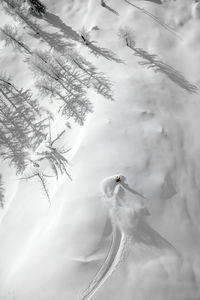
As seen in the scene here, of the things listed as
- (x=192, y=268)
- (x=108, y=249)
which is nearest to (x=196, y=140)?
(x=192, y=268)

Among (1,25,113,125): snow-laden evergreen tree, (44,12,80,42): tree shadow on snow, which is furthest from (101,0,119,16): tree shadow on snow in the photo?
(1,25,113,125): snow-laden evergreen tree

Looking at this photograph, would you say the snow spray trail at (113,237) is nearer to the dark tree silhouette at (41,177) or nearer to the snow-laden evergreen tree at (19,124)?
the dark tree silhouette at (41,177)

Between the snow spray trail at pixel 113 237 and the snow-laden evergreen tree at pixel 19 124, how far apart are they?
11.3 ft

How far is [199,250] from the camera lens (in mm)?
7344

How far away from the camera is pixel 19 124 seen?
9625mm

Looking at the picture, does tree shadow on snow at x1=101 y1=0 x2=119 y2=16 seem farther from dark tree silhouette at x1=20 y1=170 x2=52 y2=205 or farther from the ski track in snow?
the ski track in snow

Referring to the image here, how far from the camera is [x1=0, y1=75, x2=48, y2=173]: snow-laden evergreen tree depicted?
30.3 ft

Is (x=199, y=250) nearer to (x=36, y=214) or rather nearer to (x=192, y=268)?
(x=192, y=268)

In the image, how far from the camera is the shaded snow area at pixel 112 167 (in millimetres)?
7035

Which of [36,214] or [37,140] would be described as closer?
[36,214]

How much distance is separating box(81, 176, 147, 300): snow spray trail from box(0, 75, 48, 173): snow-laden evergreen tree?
11.3 feet

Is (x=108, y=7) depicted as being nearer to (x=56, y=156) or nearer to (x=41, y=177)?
(x=56, y=156)

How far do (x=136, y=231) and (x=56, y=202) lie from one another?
2731mm

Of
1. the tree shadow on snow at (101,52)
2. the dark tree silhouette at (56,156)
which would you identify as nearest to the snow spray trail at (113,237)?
the dark tree silhouette at (56,156)
